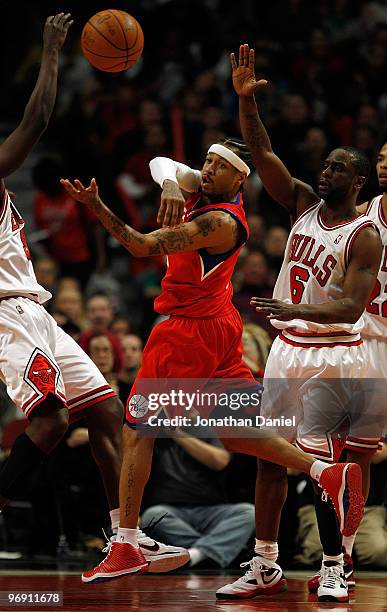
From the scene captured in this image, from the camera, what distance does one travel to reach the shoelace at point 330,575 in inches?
228

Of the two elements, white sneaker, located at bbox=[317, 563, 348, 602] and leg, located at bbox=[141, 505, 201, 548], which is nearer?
white sneaker, located at bbox=[317, 563, 348, 602]

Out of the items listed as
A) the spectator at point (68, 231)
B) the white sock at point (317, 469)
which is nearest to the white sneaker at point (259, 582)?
the white sock at point (317, 469)

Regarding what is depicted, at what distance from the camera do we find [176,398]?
597 cm

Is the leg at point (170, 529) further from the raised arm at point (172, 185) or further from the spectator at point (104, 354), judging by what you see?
the raised arm at point (172, 185)

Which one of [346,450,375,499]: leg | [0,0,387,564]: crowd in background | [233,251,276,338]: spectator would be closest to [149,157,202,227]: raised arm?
[346,450,375,499]: leg

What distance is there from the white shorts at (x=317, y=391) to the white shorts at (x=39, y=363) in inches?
38.1

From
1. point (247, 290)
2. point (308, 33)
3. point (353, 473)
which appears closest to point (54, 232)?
point (247, 290)

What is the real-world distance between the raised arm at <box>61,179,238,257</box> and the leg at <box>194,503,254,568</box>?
7.62 ft

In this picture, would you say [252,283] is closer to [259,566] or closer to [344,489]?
[259,566]

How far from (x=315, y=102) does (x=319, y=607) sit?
8.42 m

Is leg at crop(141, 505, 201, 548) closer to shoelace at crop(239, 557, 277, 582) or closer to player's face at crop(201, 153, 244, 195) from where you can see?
shoelace at crop(239, 557, 277, 582)

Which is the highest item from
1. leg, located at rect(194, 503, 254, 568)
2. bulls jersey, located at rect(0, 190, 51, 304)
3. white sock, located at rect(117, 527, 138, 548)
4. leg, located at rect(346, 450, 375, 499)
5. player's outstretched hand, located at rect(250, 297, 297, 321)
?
bulls jersey, located at rect(0, 190, 51, 304)

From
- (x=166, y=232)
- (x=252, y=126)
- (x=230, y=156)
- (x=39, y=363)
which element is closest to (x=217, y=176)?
(x=230, y=156)

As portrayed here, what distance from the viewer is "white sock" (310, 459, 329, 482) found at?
19.0 feet
